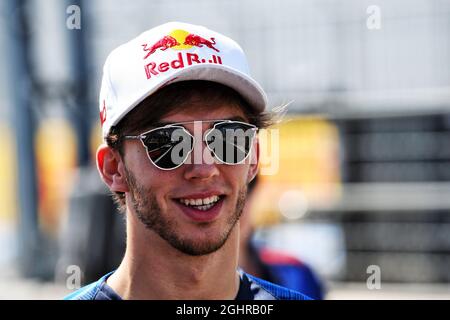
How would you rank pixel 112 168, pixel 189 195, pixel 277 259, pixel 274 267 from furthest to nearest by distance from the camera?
pixel 277 259, pixel 274 267, pixel 112 168, pixel 189 195

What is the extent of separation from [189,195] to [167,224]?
10 centimetres

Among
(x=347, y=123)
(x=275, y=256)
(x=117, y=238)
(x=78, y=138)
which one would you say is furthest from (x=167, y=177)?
(x=78, y=138)

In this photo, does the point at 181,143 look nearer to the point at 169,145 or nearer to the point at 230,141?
the point at 169,145

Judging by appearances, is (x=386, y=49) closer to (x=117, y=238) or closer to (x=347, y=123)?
(x=347, y=123)

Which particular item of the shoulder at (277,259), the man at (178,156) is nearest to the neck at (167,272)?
the man at (178,156)

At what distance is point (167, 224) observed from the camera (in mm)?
1912

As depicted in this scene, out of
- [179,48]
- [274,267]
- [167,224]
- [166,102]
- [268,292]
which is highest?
[179,48]

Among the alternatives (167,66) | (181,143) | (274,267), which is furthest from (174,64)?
(274,267)

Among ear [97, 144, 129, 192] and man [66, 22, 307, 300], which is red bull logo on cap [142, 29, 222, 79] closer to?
man [66, 22, 307, 300]

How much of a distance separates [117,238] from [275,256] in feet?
6.27

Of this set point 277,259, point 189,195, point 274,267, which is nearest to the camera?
point 189,195

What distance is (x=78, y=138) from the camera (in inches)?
399

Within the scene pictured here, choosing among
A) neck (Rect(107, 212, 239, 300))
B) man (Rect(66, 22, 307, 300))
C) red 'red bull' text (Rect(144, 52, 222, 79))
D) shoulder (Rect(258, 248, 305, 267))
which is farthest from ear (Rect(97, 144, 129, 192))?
shoulder (Rect(258, 248, 305, 267))

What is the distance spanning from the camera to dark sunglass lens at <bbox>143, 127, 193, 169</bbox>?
1.91 meters
